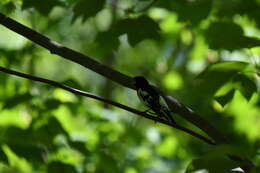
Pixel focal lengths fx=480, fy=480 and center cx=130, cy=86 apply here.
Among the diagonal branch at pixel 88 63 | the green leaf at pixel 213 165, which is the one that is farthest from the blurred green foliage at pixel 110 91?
the diagonal branch at pixel 88 63

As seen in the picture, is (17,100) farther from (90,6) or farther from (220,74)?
(220,74)

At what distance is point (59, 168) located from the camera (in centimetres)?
304

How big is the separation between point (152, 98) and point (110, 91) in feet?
10.9

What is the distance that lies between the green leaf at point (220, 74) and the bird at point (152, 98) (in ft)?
0.82

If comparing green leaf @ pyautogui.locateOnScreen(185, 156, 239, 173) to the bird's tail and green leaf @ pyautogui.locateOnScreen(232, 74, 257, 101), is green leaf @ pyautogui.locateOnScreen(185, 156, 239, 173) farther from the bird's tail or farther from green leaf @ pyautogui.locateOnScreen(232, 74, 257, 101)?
green leaf @ pyautogui.locateOnScreen(232, 74, 257, 101)

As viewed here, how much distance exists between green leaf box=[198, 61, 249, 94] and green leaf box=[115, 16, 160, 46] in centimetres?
52

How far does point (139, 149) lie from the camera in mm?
4891

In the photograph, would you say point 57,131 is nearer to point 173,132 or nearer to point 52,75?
point 173,132

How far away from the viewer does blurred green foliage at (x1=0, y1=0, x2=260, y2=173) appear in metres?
2.56

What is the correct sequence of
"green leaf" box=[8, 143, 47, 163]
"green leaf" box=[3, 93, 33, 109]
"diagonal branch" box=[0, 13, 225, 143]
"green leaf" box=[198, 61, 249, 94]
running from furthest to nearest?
"green leaf" box=[3, 93, 33, 109] → "green leaf" box=[8, 143, 47, 163] → "green leaf" box=[198, 61, 249, 94] → "diagonal branch" box=[0, 13, 225, 143]

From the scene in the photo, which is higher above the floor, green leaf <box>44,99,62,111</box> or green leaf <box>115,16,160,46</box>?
green leaf <box>115,16,160,46</box>

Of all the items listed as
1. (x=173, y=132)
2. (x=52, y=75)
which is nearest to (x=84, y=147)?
(x=173, y=132)

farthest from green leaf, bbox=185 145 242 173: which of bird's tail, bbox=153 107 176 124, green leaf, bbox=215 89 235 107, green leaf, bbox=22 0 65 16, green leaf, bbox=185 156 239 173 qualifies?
green leaf, bbox=22 0 65 16

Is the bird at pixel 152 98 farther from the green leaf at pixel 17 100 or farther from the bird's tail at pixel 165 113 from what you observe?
the green leaf at pixel 17 100
